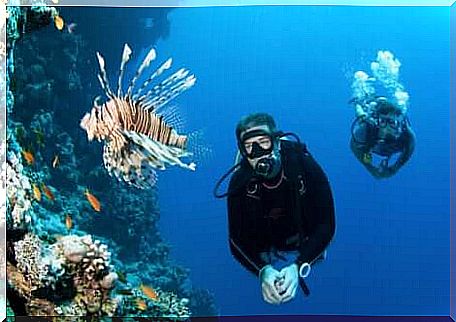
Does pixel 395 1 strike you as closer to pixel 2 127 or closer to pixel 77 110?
pixel 77 110

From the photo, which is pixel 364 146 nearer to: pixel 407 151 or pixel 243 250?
pixel 407 151

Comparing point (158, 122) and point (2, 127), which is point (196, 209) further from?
point (2, 127)

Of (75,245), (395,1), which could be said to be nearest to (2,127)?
(75,245)

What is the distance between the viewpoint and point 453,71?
4.41 meters

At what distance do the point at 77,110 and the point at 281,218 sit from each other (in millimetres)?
1424

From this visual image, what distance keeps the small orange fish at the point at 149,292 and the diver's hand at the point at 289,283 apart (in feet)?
2.50

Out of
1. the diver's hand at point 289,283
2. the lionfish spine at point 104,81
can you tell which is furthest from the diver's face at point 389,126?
the lionfish spine at point 104,81

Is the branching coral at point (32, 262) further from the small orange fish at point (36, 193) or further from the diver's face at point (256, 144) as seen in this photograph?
the diver's face at point (256, 144)

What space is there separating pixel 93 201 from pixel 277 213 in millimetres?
1137

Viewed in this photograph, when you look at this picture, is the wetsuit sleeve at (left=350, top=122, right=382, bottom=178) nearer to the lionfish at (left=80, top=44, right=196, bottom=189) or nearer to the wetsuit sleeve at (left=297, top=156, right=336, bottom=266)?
the wetsuit sleeve at (left=297, top=156, right=336, bottom=266)

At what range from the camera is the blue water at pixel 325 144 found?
4328 mm

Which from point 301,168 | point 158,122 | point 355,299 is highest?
point 158,122

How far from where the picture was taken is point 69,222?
438cm

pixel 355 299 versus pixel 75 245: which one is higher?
pixel 75 245
